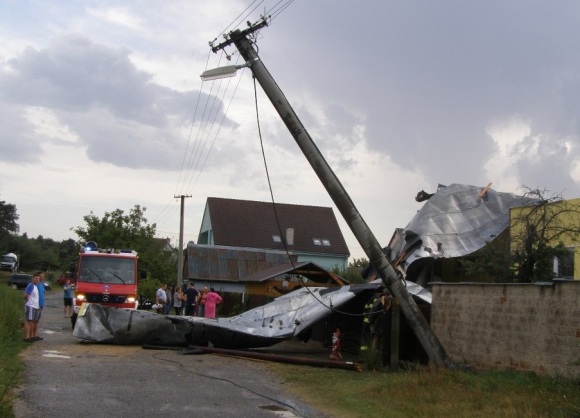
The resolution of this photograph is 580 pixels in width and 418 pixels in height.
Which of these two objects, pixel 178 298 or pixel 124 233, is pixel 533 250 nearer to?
pixel 178 298

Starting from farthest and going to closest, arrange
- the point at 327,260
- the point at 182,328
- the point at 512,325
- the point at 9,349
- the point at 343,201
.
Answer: the point at 327,260
the point at 182,328
the point at 343,201
the point at 9,349
the point at 512,325

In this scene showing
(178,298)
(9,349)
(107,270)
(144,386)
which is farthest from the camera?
(178,298)

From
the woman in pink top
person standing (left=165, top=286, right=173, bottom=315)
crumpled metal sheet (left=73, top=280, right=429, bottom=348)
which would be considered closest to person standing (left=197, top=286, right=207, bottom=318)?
the woman in pink top

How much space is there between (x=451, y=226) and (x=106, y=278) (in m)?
11.2

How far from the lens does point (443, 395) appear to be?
10102mm

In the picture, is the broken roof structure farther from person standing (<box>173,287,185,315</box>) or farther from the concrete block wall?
person standing (<box>173,287,185,315</box>)

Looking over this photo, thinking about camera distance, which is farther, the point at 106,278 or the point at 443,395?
the point at 106,278

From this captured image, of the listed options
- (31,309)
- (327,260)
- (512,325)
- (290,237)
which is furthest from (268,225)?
(512,325)

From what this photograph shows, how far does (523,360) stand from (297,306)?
7826mm

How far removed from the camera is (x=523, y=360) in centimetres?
1141

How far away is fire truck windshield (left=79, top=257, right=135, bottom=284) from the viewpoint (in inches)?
796

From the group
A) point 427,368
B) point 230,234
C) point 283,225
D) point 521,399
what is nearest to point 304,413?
point 521,399

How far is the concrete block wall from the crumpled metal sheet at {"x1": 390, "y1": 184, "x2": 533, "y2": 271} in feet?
25.8

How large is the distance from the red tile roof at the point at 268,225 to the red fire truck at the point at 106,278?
32409mm
